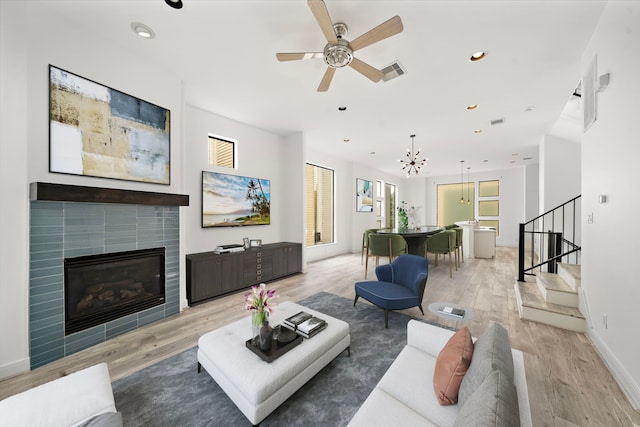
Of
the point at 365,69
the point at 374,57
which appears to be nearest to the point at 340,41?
the point at 365,69

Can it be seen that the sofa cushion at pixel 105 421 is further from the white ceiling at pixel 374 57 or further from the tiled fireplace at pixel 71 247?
the white ceiling at pixel 374 57

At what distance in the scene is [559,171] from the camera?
5266mm

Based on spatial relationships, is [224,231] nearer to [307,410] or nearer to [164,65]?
[164,65]

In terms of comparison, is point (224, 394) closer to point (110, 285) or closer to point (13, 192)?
point (110, 285)

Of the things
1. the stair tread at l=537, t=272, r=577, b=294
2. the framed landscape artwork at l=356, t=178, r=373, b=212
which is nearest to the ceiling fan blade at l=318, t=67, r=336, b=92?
the stair tread at l=537, t=272, r=577, b=294

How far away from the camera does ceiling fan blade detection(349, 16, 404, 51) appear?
5.88 feet

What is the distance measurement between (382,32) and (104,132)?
2.99 metres

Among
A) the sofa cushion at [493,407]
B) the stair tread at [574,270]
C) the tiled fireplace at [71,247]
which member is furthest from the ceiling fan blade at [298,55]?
the stair tread at [574,270]

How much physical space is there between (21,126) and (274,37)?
2441 mm

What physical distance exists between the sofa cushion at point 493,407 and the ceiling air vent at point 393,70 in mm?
3072

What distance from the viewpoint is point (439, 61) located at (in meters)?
2.78

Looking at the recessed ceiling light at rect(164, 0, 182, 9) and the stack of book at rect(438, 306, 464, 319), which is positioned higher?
the recessed ceiling light at rect(164, 0, 182, 9)

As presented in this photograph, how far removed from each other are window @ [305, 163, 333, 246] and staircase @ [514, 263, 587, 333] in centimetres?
471

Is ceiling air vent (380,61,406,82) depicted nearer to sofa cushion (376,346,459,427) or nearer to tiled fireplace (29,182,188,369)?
sofa cushion (376,346,459,427)
